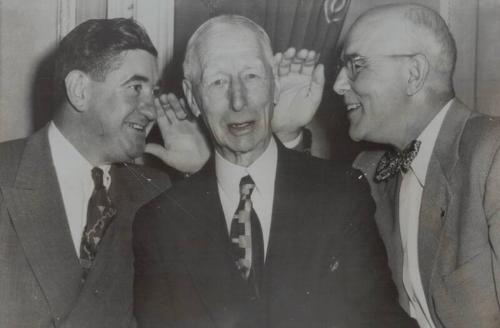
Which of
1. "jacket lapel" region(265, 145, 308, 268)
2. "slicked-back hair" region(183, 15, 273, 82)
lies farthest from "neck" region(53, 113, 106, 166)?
"jacket lapel" region(265, 145, 308, 268)

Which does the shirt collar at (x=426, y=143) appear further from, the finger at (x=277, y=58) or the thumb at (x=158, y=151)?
the thumb at (x=158, y=151)

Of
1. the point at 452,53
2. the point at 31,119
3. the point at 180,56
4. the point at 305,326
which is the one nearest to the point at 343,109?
the point at 452,53

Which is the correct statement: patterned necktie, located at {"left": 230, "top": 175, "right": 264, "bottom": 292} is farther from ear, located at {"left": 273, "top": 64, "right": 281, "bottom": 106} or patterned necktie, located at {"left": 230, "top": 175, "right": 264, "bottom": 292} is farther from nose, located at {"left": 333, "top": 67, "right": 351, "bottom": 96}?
nose, located at {"left": 333, "top": 67, "right": 351, "bottom": 96}

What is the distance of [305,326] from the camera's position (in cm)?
122

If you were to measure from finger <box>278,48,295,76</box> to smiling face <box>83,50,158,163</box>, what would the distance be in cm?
30

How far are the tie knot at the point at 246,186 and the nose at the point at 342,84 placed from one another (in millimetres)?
294

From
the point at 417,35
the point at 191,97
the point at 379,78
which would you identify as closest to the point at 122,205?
the point at 191,97

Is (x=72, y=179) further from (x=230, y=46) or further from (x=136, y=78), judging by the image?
(x=230, y=46)

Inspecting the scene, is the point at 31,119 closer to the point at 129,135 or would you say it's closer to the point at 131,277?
the point at 129,135

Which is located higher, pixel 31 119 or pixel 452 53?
pixel 452 53

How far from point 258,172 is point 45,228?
1.45ft

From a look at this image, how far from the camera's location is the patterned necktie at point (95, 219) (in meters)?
1.27

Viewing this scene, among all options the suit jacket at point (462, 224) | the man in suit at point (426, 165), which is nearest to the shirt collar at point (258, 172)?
the man in suit at point (426, 165)

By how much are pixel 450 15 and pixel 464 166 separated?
42cm
